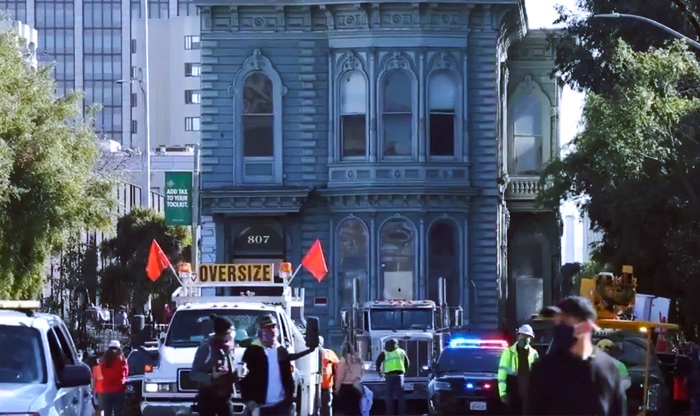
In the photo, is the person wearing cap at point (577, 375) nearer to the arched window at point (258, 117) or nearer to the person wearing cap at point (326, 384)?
the person wearing cap at point (326, 384)

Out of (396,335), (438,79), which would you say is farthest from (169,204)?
(396,335)

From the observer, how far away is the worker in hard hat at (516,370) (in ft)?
73.7

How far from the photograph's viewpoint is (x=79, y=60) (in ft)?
487

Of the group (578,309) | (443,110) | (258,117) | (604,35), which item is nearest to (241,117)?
(258,117)

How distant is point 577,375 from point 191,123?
112545 mm

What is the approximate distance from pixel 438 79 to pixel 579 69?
12.8 ft

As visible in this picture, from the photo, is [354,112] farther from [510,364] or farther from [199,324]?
[510,364]

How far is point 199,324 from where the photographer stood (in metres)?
24.0

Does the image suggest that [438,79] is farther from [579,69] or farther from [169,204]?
[169,204]

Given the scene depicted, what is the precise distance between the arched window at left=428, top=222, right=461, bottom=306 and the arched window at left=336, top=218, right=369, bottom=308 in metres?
1.81

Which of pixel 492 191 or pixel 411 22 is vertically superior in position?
pixel 411 22

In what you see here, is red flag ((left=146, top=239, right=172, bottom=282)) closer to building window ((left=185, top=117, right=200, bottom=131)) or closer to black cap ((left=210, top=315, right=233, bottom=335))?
black cap ((left=210, top=315, right=233, bottom=335))

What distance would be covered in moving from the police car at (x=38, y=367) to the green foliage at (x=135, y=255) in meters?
51.0

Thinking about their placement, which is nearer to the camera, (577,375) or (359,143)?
(577,375)
